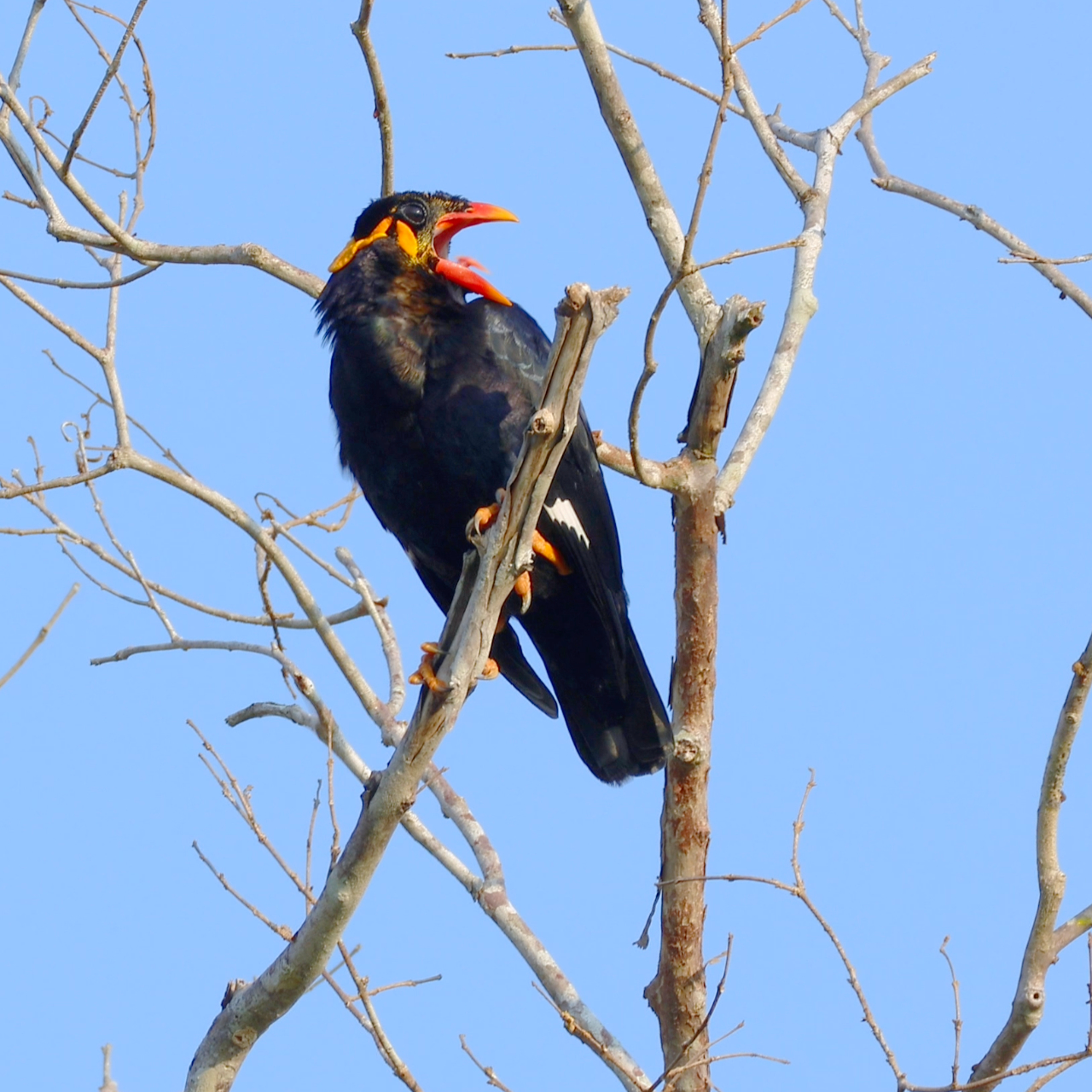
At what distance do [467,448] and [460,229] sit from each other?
1210mm

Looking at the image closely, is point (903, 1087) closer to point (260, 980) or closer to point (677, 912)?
point (677, 912)

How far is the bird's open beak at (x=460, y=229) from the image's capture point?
15.3ft

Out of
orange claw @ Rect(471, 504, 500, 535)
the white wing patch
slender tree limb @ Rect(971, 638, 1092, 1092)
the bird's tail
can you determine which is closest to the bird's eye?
the white wing patch

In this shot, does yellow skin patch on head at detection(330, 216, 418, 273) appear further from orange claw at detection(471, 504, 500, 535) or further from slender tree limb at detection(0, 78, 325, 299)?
orange claw at detection(471, 504, 500, 535)

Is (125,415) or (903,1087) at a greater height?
(125,415)

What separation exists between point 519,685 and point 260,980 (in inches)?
Answer: 72.6

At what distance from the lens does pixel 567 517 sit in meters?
4.57

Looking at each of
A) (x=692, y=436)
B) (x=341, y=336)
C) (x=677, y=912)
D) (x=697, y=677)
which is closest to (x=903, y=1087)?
(x=677, y=912)

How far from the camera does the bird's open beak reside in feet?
15.3

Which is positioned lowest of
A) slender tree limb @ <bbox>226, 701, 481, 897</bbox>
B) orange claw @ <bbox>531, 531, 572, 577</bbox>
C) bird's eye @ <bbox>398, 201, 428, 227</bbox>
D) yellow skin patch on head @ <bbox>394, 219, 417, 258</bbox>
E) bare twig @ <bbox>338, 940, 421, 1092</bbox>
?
bare twig @ <bbox>338, 940, 421, 1092</bbox>

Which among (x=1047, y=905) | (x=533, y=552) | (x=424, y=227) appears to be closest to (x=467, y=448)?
(x=533, y=552)

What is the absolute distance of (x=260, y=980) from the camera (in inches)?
134

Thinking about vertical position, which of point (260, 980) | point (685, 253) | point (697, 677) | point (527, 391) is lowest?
point (260, 980)

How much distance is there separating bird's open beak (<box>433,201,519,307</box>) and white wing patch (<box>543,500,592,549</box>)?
731 millimetres
